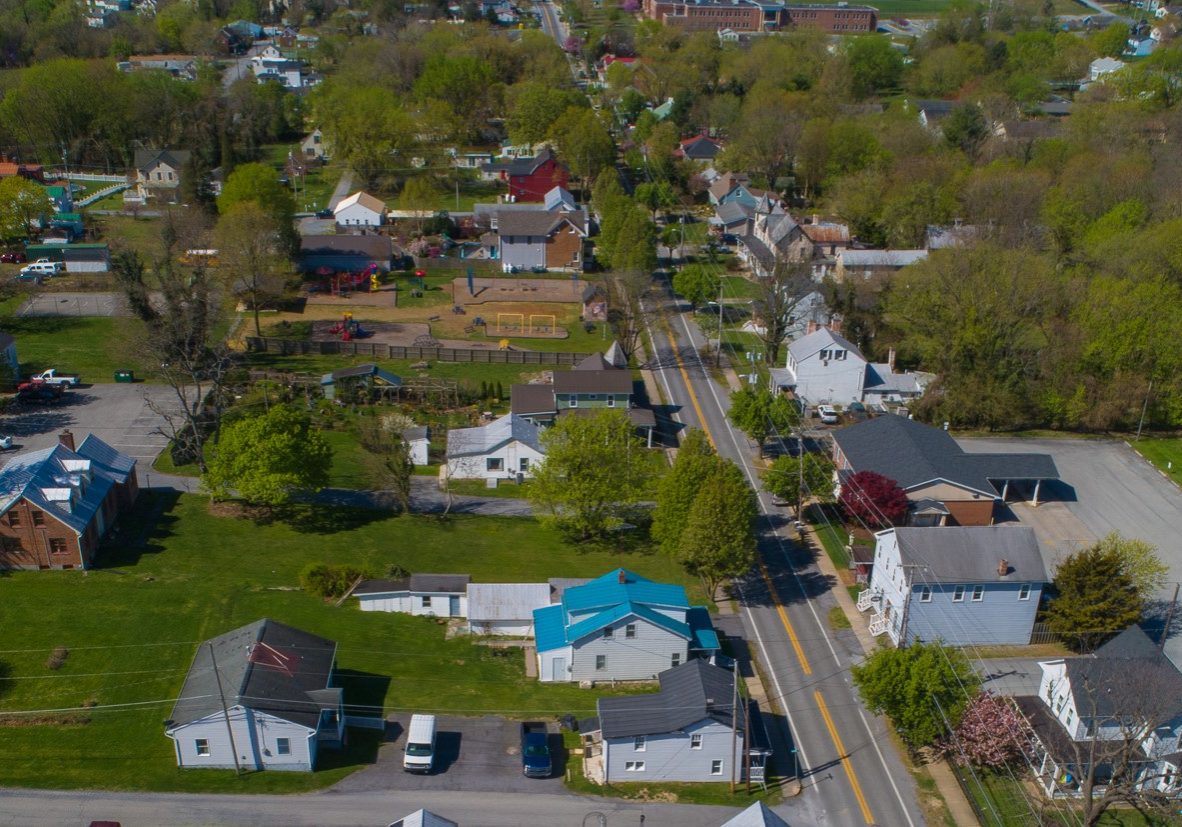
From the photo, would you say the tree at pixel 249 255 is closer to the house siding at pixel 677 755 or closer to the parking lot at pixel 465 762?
the parking lot at pixel 465 762

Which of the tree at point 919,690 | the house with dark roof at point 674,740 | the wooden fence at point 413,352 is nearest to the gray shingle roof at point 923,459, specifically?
the tree at point 919,690

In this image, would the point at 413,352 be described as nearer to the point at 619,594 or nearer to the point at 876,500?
the point at 876,500

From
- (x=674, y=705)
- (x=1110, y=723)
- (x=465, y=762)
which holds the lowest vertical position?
(x=465, y=762)

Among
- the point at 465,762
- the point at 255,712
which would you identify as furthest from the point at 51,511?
the point at 465,762

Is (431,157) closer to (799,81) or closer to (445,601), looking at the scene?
(799,81)

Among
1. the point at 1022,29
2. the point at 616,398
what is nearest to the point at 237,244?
the point at 616,398

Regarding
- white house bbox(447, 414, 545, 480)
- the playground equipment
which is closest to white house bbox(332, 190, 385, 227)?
the playground equipment
